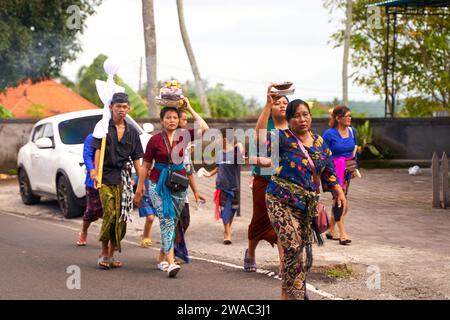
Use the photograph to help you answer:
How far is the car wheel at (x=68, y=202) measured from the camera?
15.1 metres

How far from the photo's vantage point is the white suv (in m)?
15.2

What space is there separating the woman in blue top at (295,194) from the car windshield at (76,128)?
27.9 feet

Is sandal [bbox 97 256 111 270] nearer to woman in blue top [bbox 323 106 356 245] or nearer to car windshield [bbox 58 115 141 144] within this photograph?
woman in blue top [bbox 323 106 356 245]

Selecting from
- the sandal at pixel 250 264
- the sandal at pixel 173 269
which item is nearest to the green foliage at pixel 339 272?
the sandal at pixel 250 264

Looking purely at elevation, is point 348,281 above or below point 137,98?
below

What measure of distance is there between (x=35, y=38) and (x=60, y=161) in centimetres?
1236

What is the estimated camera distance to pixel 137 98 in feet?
95.7

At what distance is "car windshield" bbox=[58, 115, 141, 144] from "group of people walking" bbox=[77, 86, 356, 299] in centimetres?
390

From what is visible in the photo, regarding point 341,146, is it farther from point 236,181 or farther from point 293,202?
point 293,202

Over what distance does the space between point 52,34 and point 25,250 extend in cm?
1681

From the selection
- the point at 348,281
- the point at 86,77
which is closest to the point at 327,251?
the point at 348,281

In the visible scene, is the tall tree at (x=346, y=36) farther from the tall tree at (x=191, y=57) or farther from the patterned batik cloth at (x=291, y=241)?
the patterned batik cloth at (x=291, y=241)

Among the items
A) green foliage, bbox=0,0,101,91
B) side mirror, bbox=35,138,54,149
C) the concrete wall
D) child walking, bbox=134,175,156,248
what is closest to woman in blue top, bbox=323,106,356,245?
child walking, bbox=134,175,156,248
